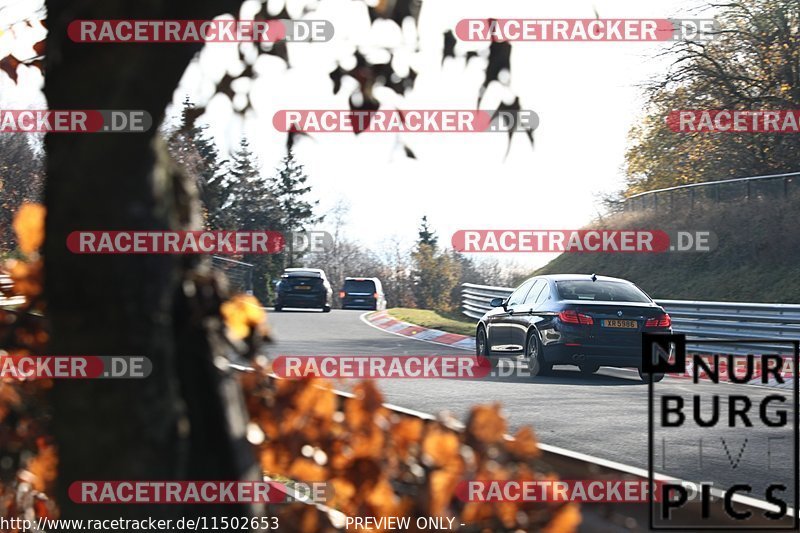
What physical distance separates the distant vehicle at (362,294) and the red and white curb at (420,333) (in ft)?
32.2

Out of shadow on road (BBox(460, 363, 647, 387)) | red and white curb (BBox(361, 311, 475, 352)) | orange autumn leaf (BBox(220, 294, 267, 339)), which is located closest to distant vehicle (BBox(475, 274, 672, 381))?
shadow on road (BBox(460, 363, 647, 387))

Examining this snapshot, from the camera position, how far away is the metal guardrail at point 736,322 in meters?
18.0

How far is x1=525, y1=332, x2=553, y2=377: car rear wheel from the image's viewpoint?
588 inches

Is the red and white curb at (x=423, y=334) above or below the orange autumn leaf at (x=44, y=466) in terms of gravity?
below

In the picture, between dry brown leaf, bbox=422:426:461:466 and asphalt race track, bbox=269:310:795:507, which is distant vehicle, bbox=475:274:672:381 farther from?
dry brown leaf, bbox=422:426:461:466

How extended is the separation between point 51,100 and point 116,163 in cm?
30

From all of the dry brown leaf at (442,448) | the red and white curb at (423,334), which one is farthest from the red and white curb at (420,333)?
the dry brown leaf at (442,448)

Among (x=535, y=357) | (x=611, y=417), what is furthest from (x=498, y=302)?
(x=611, y=417)

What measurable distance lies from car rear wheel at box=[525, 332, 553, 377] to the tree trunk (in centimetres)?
1261

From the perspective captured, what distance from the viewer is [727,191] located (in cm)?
3238

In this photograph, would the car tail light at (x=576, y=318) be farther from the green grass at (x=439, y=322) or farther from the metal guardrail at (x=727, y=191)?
the metal guardrail at (x=727, y=191)

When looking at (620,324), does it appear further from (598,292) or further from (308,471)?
(308,471)

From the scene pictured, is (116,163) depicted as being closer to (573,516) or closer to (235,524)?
(235,524)

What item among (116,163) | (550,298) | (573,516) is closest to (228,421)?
(116,163)
